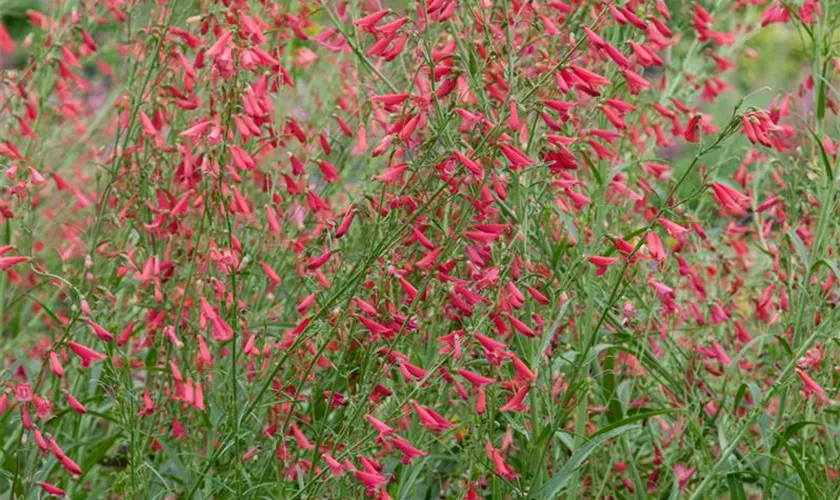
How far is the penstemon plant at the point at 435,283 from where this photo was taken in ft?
12.5

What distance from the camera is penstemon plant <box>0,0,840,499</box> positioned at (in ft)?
12.5

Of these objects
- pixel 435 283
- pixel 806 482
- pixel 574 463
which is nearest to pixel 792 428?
pixel 806 482

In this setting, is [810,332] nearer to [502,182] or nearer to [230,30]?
[502,182]

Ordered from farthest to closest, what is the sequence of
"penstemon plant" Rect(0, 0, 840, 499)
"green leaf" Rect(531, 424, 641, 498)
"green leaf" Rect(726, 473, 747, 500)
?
1. "green leaf" Rect(726, 473, 747, 500)
2. "green leaf" Rect(531, 424, 641, 498)
3. "penstemon plant" Rect(0, 0, 840, 499)

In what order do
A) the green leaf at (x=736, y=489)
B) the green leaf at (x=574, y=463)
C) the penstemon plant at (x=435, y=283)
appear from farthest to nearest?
the green leaf at (x=736, y=489) → the green leaf at (x=574, y=463) → the penstemon plant at (x=435, y=283)

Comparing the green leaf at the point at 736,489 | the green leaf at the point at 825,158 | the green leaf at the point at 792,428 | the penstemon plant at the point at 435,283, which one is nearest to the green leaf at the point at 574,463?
the penstemon plant at the point at 435,283

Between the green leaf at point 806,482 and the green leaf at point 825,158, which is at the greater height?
the green leaf at point 825,158

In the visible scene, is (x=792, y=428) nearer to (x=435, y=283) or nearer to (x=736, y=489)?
(x=736, y=489)

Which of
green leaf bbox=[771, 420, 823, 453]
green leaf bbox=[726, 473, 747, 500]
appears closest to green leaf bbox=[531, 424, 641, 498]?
green leaf bbox=[771, 420, 823, 453]

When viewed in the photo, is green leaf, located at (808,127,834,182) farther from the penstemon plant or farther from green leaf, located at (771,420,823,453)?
green leaf, located at (771,420,823,453)

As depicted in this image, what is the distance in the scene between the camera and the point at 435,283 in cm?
425

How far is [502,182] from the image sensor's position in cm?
380

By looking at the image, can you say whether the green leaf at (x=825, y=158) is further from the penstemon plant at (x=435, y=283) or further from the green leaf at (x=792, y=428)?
the green leaf at (x=792, y=428)

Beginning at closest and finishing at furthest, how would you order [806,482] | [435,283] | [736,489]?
1. [806,482]
2. [435,283]
3. [736,489]
